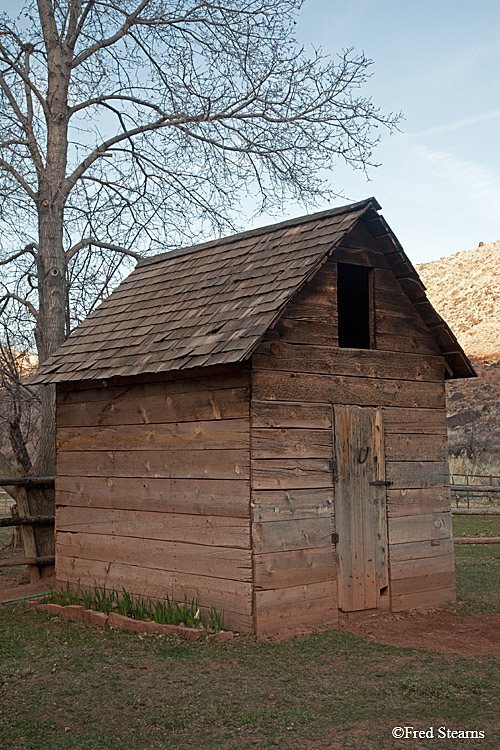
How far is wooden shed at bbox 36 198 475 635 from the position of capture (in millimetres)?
8398

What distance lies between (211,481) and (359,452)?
1.81 meters

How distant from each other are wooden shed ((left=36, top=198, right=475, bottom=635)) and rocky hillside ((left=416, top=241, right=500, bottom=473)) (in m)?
22.1

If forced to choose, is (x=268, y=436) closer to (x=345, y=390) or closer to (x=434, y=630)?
(x=345, y=390)

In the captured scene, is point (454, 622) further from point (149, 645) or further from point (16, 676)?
point (16, 676)

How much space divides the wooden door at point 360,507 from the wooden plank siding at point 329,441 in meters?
0.13

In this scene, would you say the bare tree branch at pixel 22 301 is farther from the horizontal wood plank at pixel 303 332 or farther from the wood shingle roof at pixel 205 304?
the horizontal wood plank at pixel 303 332

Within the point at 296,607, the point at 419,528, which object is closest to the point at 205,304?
the point at 296,607

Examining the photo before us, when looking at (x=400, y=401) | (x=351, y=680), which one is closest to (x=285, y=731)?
(x=351, y=680)

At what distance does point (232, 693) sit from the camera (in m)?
6.48

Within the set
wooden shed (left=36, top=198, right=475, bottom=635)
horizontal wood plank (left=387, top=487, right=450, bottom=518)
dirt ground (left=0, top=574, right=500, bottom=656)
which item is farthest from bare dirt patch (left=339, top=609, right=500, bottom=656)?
horizontal wood plank (left=387, top=487, right=450, bottom=518)

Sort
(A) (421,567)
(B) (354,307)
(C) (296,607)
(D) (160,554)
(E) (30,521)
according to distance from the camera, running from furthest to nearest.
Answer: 1. (E) (30,521)
2. (B) (354,307)
3. (A) (421,567)
4. (D) (160,554)
5. (C) (296,607)

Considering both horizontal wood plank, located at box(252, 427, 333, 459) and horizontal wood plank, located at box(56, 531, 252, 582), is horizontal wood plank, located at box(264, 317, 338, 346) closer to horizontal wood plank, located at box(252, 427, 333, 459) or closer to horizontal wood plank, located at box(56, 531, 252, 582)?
horizontal wood plank, located at box(252, 427, 333, 459)

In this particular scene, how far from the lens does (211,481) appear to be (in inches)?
343

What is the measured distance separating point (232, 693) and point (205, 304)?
4.73 meters
